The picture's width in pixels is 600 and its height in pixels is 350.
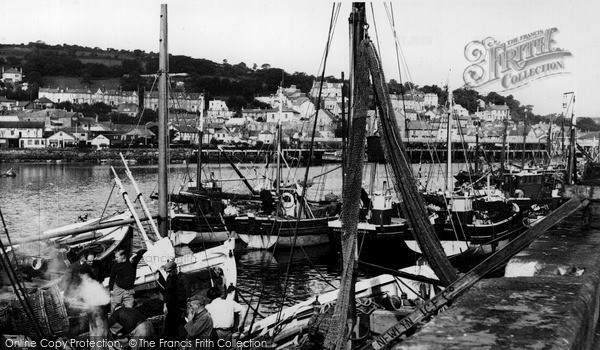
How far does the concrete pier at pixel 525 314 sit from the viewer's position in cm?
241

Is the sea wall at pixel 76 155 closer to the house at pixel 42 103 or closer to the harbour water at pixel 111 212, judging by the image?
the harbour water at pixel 111 212

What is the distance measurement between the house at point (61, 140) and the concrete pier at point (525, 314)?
123 meters

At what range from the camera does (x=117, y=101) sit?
620 feet

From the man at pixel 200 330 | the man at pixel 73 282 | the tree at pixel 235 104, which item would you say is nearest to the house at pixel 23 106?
the tree at pixel 235 104

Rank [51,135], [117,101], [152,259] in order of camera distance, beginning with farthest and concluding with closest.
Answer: [117,101] → [51,135] → [152,259]

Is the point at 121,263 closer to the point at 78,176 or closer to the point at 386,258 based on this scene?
the point at 386,258

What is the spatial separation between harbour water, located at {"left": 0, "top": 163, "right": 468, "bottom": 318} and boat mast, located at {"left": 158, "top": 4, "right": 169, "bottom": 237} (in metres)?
1.99

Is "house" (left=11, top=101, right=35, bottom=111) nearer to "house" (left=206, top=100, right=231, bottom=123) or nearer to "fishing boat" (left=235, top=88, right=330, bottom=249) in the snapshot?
"house" (left=206, top=100, right=231, bottom=123)

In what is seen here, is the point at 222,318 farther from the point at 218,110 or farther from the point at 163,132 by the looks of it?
the point at 218,110

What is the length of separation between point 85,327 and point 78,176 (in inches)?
→ 2758

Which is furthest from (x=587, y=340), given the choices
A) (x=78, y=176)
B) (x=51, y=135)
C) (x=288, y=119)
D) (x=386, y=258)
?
(x=288, y=119)

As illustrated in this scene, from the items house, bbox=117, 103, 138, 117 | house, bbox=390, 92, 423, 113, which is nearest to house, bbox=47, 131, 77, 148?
house, bbox=117, 103, 138, 117

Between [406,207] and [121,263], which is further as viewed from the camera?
[121,263]

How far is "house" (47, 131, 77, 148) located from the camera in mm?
116688
